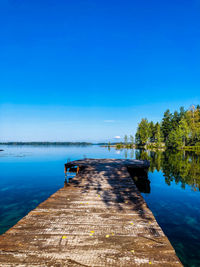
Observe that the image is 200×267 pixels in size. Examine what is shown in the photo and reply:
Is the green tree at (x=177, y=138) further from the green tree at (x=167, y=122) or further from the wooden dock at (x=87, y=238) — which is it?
the wooden dock at (x=87, y=238)

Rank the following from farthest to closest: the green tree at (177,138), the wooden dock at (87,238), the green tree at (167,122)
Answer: the green tree at (167,122) < the green tree at (177,138) < the wooden dock at (87,238)

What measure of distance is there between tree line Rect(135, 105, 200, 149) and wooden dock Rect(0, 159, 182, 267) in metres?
69.4

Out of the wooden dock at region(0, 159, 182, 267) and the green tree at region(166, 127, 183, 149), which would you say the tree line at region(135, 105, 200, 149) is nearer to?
the green tree at region(166, 127, 183, 149)

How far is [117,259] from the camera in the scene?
328cm

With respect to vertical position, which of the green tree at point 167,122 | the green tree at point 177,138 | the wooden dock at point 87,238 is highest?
the green tree at point 167,122

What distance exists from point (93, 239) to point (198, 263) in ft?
15.7

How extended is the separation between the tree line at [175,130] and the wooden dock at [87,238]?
69.4 m

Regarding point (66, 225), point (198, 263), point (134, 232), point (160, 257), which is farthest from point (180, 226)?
point (66, 225)

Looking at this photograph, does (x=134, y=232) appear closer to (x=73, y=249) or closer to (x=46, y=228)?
(x=73, y=249)

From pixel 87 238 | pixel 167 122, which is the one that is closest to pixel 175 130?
pixel 167 122

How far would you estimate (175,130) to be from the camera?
8375 centimetres

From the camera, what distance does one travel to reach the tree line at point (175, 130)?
69113 millimetres

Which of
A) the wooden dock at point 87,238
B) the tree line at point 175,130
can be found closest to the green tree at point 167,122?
the tree line at point 175,130

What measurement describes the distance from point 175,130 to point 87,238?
8996cm
